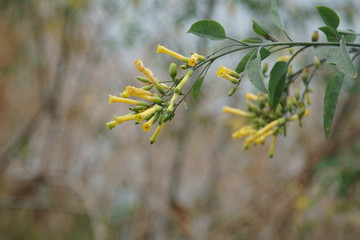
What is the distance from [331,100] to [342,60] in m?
0.07

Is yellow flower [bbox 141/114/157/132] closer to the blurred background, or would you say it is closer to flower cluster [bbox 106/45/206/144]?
flower cluster [bbox 106/45/206/144]

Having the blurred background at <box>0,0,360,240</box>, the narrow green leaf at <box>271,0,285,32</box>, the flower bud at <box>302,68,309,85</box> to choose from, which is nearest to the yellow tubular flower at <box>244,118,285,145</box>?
the flower bud at <box>302,68,309,85</box>

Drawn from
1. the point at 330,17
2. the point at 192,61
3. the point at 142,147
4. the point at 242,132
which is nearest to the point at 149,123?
the point at 192,61

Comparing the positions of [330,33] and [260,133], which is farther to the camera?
[260,133]

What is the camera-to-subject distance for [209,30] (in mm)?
673

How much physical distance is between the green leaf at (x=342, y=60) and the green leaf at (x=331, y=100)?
0.18ft

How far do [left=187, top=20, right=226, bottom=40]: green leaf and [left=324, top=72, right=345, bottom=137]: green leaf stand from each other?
0.63ft

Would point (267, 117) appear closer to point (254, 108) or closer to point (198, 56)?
point (254, 108)

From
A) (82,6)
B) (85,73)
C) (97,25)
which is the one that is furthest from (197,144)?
(82,6)

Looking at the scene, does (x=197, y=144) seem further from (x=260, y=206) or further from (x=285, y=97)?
(x=285, y=97)

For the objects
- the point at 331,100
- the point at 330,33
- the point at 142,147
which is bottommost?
the point at 331,100

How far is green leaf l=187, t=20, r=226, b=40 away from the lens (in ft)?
2.17

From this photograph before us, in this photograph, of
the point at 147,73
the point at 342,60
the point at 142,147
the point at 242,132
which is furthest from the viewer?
the point at 142,147

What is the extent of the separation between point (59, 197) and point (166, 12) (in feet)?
5.52
